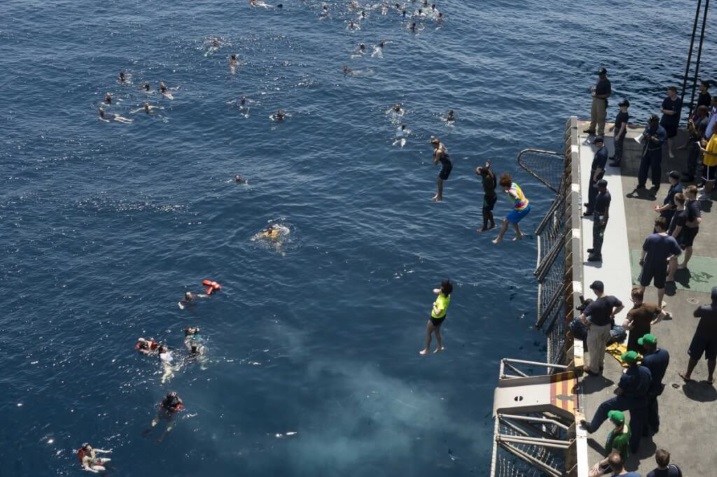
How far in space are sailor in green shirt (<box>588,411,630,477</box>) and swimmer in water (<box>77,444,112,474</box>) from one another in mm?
18802

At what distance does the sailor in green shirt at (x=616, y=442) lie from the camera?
18.3 metres

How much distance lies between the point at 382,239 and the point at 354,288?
4462 millimetres

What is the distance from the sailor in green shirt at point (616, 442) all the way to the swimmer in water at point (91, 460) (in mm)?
18802

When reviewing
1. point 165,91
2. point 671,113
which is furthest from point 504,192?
point 165,91

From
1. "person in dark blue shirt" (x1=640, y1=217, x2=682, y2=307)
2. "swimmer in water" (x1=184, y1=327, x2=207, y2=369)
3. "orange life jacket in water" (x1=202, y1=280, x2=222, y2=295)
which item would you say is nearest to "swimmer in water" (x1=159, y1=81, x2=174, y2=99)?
"orange life jacket in water" (x1=202, y1=280, x2=222, y2=295)

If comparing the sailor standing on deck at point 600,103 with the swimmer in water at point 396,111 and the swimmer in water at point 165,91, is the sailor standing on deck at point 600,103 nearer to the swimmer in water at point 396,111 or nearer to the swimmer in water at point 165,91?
the swimmer in water at point 396,111

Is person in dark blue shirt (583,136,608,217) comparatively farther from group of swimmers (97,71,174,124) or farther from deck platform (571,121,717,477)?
group of swimmers (97,71,174,124)

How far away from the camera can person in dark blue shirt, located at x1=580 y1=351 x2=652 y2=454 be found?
19.0m

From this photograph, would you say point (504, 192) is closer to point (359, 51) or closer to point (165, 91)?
point (165, 91)

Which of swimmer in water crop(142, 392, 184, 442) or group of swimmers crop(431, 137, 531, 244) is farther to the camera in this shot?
swimmer in water crop(142, 392, 184, 442)

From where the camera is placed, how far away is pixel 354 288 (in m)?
39.4

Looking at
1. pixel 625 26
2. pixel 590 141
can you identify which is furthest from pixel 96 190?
pixel 625 26

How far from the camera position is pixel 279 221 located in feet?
147

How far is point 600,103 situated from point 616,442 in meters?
19.9
